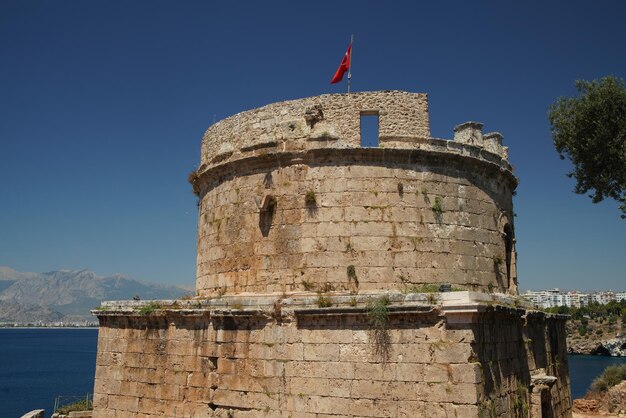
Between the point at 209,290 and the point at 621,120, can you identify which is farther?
the point at 621,120

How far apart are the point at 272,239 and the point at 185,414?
12.8 ft

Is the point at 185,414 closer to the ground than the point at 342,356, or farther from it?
closer to the ground

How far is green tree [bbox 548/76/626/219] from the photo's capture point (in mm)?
14992

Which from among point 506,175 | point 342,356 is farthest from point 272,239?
point 506,175

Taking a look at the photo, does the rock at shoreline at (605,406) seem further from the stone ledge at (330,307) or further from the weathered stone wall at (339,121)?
the weathered stone wall at (339,121)

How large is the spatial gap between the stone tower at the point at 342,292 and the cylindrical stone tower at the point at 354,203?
3 centimetres

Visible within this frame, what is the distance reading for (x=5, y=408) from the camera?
136ft

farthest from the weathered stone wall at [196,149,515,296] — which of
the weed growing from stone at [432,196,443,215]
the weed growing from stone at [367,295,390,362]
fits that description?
the weed growing from stone at [367,295,390,362]

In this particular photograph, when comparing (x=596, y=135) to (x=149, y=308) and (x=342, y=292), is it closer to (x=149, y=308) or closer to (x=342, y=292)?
(x=342, y=292)

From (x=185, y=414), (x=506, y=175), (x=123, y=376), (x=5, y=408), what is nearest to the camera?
(x=185, y=414)

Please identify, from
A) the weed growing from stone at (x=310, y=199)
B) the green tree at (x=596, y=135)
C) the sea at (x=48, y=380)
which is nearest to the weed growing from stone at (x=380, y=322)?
the weed growing from stone at (x=310, y=199)

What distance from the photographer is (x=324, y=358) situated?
9.22 metres

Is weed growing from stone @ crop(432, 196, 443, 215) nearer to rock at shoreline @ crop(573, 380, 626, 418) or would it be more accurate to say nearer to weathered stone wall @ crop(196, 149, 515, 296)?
weathered stone wall @ crop(196, 149, 515, 296)

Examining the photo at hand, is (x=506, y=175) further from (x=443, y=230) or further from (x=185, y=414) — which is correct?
(x=185, y=414)
